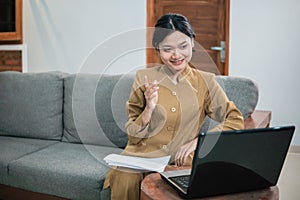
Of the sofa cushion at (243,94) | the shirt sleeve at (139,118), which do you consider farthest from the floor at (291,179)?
the shirt sleeve at (139,118)

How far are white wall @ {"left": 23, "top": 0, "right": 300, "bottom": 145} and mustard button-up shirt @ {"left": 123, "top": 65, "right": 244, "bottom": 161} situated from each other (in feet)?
4.46

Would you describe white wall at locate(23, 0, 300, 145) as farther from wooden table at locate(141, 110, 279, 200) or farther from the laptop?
the laptop

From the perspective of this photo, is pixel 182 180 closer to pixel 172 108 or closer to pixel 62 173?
pixel 172 108

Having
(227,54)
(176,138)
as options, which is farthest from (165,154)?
(227,54)

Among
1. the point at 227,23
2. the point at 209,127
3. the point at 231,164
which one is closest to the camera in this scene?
the point at 231,164

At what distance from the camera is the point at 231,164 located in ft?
3.61

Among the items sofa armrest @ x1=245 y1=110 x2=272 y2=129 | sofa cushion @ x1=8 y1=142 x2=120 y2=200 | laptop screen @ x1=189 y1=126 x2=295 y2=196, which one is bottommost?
sofa cushion @ x1=8 y1=142 x2=120 y2=200

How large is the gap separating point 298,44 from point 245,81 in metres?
1.38

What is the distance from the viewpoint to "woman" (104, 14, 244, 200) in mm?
1530

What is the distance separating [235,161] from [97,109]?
1307 mm

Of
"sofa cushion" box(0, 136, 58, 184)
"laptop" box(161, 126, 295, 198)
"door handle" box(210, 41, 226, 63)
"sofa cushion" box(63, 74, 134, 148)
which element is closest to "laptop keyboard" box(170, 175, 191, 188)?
"laptop" box(161, 126, 295, 198)

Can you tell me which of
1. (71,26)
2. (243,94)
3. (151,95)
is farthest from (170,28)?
(71,26)

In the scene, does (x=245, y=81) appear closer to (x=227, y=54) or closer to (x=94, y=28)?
(x=227, y=54)

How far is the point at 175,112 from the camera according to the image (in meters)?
1.57
